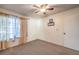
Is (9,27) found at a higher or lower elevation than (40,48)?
higher

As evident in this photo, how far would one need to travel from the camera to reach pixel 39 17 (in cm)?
247

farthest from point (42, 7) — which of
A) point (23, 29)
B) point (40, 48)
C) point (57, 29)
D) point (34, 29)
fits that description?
point (40, 48)

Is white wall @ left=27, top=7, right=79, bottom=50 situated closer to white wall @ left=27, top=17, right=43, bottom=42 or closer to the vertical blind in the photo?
white wall @ left=27, top=17, right=43, bottom=42

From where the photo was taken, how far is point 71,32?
280 cm

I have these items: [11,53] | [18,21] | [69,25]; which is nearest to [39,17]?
[18,21]

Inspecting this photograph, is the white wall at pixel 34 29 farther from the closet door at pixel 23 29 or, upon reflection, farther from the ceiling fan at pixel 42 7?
the ceiling fan at pixel 42 7

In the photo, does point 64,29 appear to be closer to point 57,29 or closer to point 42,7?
point 57,29

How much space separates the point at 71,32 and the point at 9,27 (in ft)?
5.04

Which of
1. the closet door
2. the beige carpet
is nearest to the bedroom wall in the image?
the beige carpet

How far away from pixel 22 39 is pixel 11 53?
1.31ft

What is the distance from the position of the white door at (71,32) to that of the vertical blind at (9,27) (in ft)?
3.88

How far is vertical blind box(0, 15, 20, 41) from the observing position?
2195mm

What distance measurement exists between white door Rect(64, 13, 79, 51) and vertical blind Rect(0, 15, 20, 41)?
1.18m
